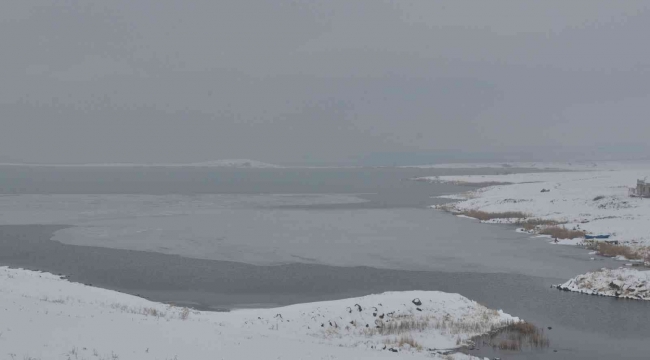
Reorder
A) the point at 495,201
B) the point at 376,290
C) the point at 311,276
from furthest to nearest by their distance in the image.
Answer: the point at 495,201, the point at 311,276, the point at 376,290

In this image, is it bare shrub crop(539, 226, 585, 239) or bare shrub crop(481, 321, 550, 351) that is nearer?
bare shrub crop(481, 321, 550, 351)

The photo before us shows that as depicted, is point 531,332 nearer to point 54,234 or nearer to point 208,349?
→ point 208,349

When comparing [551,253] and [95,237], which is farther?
[95,237]

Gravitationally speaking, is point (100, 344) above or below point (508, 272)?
above

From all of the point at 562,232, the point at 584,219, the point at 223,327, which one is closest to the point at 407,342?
the point at 223,327

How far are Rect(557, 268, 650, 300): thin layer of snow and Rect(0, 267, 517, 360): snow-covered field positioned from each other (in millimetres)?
8453

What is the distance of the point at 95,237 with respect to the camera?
48.4m

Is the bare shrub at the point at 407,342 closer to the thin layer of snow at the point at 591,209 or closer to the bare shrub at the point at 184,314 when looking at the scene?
the bare shrub at the point at 184,314

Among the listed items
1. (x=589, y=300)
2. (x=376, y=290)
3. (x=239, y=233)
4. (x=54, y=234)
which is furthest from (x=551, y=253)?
(x=54, y=234)

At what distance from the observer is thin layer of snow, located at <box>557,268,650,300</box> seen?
28250 millimetres

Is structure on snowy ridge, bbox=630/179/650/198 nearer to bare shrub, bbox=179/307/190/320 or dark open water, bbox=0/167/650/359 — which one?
dark open water, bbox=0/167/650/359

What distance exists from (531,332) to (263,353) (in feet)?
37.7

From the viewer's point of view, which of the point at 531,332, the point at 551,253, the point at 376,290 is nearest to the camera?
the point at 531,332

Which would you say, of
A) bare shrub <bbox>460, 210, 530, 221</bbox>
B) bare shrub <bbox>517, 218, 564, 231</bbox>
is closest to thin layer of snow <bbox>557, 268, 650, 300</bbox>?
bare shrub <bbox>517, 218, 564, 231</bbox>
